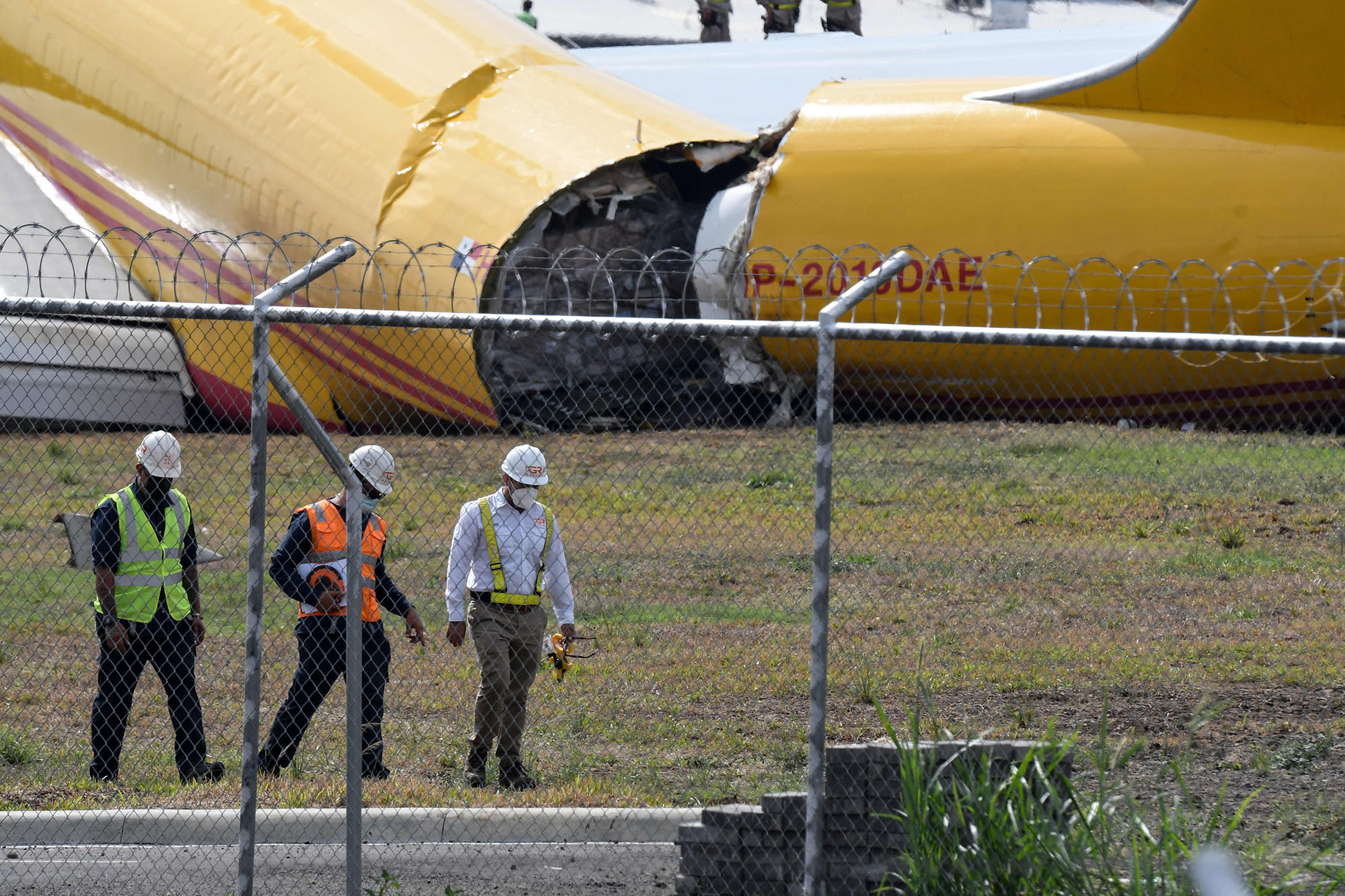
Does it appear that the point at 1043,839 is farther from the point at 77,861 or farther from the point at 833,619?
the point at 833,619

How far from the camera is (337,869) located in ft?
21.6

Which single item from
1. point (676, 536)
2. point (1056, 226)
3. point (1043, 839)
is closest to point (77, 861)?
point (1043, 839)

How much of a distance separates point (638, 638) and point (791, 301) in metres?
5.88

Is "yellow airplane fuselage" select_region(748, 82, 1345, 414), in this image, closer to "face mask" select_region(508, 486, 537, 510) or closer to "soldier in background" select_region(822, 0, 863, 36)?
"face mask" select_region(508, 486, 537, 510)

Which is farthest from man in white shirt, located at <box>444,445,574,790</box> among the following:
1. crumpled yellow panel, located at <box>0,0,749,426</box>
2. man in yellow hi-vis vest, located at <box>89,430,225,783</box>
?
crumpled yellow panel, located at <box>0,0,749,426</box>

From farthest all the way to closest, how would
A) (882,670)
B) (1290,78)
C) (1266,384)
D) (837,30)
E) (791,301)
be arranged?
(837,30)
(791,301)
(1266,384)
(1290,78)
(882,670)

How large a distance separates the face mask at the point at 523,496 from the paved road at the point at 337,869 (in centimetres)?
166

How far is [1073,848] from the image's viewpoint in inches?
188

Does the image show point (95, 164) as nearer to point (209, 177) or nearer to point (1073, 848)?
point (209, 177)

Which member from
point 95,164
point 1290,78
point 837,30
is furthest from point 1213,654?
point 837,30

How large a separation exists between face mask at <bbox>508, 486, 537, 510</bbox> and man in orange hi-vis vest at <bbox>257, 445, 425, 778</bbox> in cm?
63

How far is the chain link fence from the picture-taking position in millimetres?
6812

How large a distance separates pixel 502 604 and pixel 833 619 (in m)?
3.25

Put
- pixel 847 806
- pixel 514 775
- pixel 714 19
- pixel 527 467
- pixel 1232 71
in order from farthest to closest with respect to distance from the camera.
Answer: pixel 714 19 → pixel 1232 71 → pixel 514 775 → pixel 527 467 → pixel 847 806
